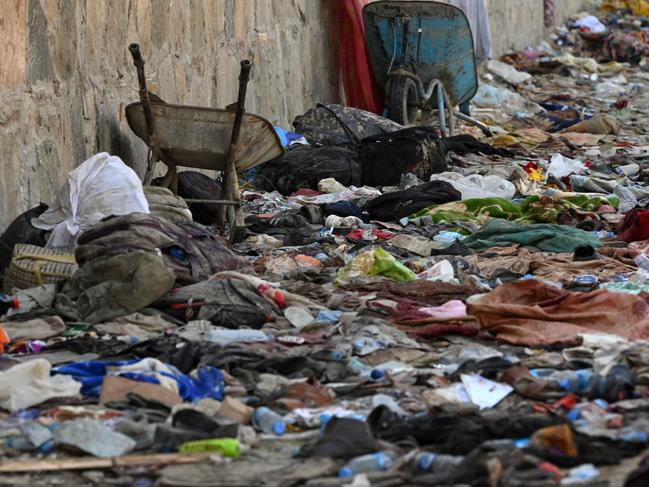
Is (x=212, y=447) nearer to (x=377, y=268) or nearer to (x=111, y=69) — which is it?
(x=377, y=268)

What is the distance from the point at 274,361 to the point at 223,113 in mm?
3137

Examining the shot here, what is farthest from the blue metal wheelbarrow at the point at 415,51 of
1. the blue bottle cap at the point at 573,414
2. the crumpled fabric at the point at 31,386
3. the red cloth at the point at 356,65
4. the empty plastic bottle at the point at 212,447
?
the empty plastic bottle at the point at 212,447

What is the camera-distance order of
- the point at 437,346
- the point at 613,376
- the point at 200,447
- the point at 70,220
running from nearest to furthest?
the point at 200,447
the point at 613,376
the point at 437,346
the point at 70,220

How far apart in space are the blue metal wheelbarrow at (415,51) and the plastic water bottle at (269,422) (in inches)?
Answer: 307

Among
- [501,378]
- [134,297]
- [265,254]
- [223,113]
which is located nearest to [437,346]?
[501,378]

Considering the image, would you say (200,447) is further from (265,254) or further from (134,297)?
(265,254)

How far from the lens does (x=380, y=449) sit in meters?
4.12

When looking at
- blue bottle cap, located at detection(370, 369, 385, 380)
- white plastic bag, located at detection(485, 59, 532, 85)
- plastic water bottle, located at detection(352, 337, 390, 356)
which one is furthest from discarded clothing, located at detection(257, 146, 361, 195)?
white plastic bag, located at detection(485, 59, 532, 85)

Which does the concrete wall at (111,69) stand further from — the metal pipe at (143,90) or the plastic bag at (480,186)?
the plastic bag at (480,186)

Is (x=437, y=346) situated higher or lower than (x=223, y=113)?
lower

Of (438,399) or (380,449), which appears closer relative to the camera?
(380,449)

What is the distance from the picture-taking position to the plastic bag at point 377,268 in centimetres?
681

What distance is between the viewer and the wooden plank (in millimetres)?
4051

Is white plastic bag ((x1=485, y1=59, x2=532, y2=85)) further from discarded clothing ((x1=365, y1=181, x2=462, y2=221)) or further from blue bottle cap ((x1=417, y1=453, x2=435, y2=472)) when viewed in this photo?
blue bottle cap ((x1=417, y1=453, x2=435, y2=472))
